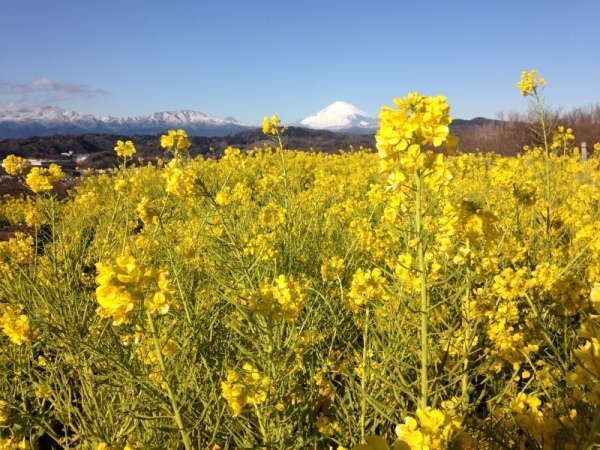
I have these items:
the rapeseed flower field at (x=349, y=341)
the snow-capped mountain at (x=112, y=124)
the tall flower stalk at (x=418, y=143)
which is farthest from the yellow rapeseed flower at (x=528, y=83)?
the snow-capped mountain at (x=112, y=124)

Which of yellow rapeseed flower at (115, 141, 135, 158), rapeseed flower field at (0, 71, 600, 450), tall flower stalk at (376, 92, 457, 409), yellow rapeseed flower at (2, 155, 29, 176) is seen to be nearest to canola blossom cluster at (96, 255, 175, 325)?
rapeseed flower field at (0, 71, 600, 450)

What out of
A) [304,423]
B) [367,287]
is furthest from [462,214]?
[304,423]

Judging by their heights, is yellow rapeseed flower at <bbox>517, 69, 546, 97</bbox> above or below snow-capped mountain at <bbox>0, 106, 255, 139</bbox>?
below

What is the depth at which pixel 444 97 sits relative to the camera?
1.25m

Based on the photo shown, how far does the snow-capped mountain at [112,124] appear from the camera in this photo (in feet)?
420

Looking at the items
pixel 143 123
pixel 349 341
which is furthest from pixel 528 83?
pixel 143 123

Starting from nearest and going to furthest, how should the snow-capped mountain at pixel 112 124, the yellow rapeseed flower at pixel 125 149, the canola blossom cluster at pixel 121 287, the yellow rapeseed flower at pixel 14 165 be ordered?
the canola blossom cluster at pixel 121 287 → the yellow rapeseed flower at pixel 14 165 → the yellow rapeseed flower at pixel 125 149 → the snow-capped mountain at pixel 112 124

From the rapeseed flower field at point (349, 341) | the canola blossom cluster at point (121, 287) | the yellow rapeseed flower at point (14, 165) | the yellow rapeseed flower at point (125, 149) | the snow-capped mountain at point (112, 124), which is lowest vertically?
the rapeseed flower field at point (349, 341)

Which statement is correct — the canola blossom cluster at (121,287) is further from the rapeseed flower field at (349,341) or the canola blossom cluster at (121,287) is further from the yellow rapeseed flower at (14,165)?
the yellow rapeseed flower at (14,165)

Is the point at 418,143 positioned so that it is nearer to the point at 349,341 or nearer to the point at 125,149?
the point at 349,341

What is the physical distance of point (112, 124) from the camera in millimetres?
151250

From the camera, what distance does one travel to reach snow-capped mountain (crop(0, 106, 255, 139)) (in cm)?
12812

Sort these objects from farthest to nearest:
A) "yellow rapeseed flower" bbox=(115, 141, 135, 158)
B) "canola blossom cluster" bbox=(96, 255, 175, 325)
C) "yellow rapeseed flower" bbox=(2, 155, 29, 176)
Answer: "yellow rapeseed flower" bbox=(115, 141, 135, 158)
"yellow rapeseed flower" bbox=(2, 155, 29, 176)
"canola blossom cluster" bbox=(96, 255, 175, 325)

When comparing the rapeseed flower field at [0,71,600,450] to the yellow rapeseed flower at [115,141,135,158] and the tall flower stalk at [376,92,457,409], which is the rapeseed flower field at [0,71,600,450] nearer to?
the tall flower stalk at [376,92,457,409]
